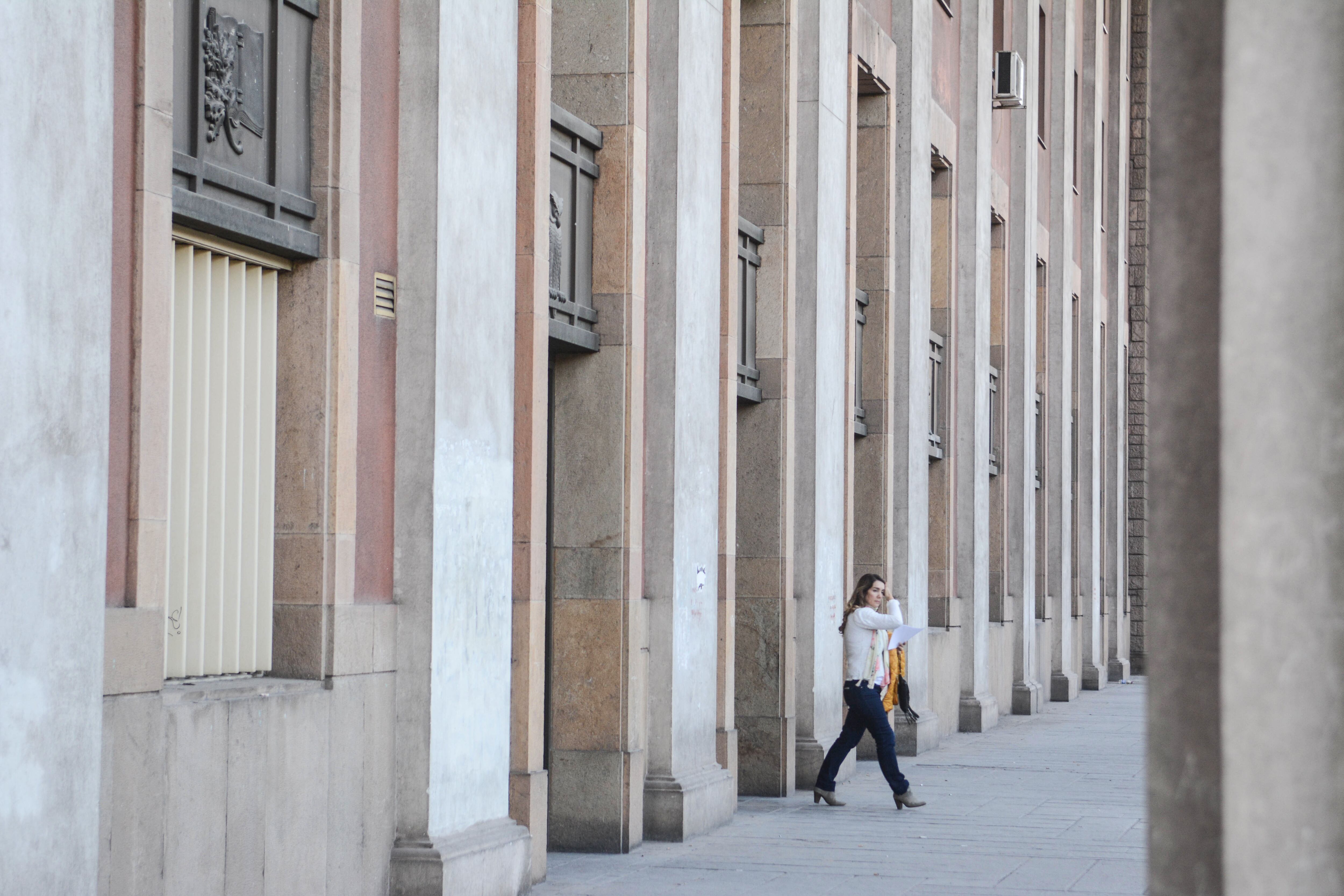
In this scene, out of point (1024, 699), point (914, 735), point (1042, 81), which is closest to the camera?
point (914, 735)

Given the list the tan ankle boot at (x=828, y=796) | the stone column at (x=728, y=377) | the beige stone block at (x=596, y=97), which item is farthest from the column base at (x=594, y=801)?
the beige stone block at (x=596, y=97)

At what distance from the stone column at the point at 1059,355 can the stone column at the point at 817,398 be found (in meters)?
14.4

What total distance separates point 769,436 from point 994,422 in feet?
38.1

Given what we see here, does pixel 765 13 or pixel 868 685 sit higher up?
pixel 765 13

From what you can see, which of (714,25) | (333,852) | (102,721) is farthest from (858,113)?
(102,721)

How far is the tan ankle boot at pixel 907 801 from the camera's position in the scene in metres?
13.9

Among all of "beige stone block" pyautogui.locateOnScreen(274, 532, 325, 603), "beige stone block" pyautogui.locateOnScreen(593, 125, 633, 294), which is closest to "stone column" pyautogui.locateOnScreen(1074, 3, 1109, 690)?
"beige stone block" pyautogui.locateOnScreen(593, 125, 633, 294)

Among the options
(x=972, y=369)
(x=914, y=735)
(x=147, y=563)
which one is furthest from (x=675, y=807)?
(x=972, y=369)

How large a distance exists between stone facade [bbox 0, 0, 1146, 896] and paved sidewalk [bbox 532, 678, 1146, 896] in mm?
440

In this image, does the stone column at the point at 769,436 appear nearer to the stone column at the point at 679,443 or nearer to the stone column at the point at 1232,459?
the stone column at the point at 679,443

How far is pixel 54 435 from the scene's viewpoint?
5984 mm

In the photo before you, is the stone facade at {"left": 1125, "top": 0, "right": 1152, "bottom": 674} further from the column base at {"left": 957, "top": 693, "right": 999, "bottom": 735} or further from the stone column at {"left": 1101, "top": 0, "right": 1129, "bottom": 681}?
the column base at {"left": 957, "top": 693, "right": 999, "bottom": 735}

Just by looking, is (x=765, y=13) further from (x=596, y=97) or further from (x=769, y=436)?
(x=596, y=97)

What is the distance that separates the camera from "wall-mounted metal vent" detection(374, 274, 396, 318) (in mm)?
8867
